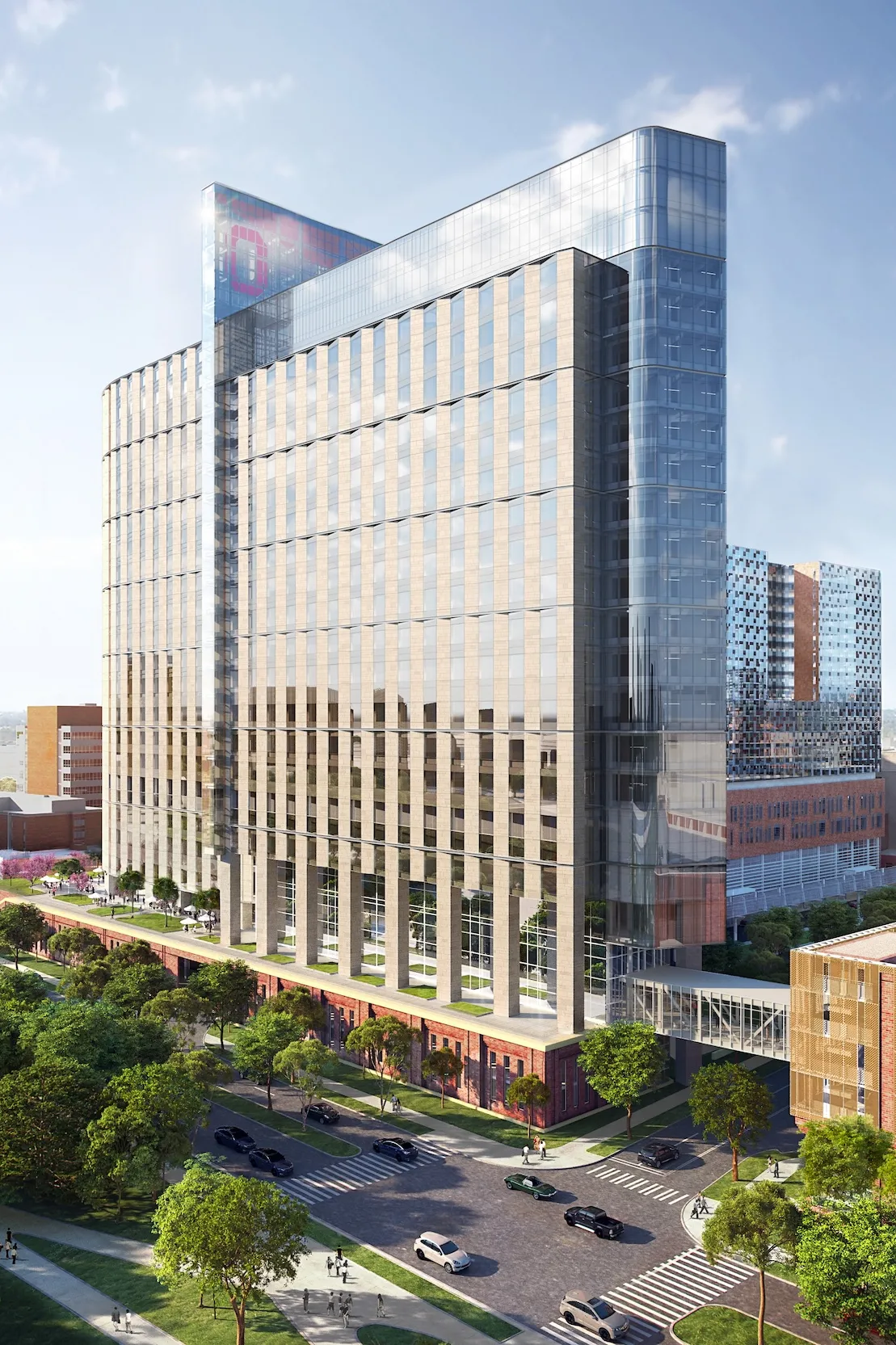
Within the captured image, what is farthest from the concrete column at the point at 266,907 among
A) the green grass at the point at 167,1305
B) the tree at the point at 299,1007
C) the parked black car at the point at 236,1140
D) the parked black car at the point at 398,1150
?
the green grass at the point at 167,1305

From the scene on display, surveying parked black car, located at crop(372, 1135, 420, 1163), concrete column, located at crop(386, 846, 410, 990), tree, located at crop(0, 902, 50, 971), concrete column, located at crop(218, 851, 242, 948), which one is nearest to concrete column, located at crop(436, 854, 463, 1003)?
concrete column, located at crop(386, 846, 410, 990)

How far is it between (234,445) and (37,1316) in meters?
79.3

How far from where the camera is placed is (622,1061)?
2430 inches

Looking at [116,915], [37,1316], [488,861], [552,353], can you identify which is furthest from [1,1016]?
[552,353]

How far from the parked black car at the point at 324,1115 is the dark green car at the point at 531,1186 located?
560 inches

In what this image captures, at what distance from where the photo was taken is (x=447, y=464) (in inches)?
3137

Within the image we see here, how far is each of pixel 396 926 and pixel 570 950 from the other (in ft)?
59.1

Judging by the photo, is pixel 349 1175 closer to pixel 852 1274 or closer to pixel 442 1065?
pixel 442 1065

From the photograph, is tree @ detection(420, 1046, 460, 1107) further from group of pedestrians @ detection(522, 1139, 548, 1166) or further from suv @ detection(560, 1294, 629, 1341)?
suv @ detection(560, 1294, 629, 1341)

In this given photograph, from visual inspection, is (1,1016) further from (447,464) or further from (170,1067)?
(447,464)

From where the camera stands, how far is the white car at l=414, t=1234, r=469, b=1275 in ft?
158

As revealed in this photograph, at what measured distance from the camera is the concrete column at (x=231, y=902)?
9938 cm

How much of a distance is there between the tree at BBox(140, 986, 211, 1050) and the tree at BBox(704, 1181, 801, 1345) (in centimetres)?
4149

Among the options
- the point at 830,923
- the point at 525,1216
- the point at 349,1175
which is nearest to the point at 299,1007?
the point at 349,1175
